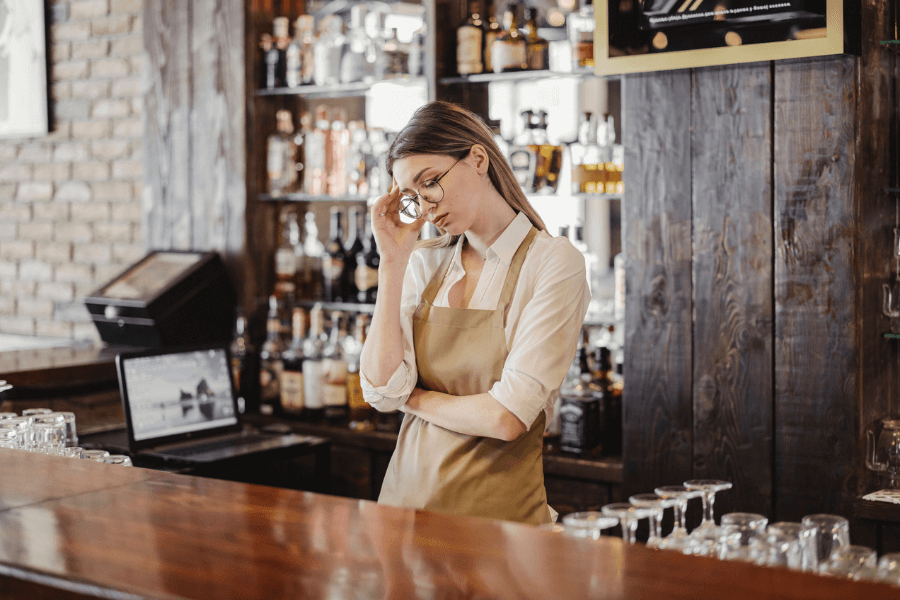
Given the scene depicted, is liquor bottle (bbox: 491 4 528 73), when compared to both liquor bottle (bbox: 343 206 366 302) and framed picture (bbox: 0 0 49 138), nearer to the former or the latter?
liquor bottle (bbox: 343 206 366 302)

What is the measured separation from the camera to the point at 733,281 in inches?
101

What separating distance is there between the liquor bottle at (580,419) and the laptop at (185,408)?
0.80 m

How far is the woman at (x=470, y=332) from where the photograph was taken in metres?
1.76

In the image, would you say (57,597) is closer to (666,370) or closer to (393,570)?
(393,570)

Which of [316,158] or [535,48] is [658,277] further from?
[316,158]

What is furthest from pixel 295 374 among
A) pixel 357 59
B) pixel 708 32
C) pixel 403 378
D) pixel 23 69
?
pixel 23 69

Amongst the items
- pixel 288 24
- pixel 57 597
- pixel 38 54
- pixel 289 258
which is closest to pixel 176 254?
pixel 289 258

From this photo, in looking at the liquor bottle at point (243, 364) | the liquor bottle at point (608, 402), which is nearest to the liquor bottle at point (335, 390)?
the liquor bottle at point (243, 364)

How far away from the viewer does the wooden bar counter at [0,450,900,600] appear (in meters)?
0.95

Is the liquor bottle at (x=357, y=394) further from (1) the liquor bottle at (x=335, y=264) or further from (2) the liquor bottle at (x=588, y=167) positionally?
(2) the liquor bottle at (x=588, y=167)

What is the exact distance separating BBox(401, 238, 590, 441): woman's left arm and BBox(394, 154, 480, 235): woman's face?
0.18 m

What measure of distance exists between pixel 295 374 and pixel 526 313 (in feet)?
6.50

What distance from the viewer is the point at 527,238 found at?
1898mm

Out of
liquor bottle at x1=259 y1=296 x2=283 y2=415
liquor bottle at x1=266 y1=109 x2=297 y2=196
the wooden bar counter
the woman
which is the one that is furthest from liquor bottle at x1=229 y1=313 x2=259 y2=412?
the wooden bar counter
